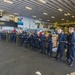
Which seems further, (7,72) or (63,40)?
(63,40)

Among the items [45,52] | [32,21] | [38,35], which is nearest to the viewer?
[45,52]

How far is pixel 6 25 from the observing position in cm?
1706

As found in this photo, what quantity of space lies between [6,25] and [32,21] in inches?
272

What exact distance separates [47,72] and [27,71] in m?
0.66

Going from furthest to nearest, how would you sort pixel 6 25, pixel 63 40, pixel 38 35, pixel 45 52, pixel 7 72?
pixel 6 25 < pixel 38 35 < pixel 45 52 < pixel 63 40 < pixel 7 72

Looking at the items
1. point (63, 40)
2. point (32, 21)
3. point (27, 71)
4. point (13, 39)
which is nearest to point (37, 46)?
point (63, 40)

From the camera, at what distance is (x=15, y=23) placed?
1802 centimetres

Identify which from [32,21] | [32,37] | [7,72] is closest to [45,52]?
[32,37]

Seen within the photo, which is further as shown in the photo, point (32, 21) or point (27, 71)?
point (32, 21)

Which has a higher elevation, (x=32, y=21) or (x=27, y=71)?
(x=32, y=21)

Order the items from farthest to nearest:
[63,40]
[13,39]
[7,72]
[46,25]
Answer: [46,25], [13,39], [63,40], [7,72]

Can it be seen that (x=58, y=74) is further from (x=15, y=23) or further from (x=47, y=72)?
(x=15, y=23)

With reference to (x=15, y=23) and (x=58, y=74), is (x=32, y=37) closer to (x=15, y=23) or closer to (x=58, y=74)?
(x=58, y=74)

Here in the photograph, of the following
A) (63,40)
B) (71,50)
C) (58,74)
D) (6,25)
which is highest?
(6,25)
